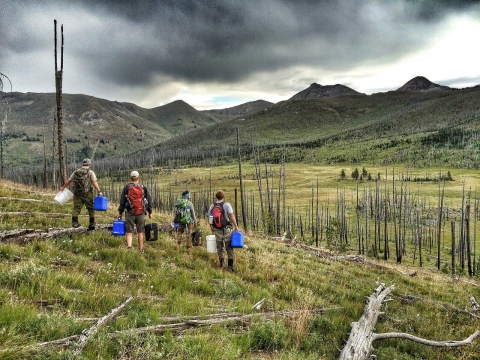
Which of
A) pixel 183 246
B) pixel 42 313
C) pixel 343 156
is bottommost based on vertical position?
pixel 183 246

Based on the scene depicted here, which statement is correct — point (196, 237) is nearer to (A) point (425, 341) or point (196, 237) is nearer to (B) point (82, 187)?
(B) point (82, 187)

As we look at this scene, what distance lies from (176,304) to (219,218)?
4.40 m

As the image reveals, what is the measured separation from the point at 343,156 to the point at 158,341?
196834 millimetres

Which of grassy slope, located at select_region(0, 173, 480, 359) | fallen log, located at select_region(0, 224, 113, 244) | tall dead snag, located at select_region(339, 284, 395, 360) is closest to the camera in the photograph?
grassy slope, located at select_region(0, 173, 480, 359)

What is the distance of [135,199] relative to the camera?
10352 millimetres

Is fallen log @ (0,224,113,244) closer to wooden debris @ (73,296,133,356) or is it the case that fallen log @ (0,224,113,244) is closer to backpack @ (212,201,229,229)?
backpack @ (212,201,229,229)

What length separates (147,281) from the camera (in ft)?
24.1

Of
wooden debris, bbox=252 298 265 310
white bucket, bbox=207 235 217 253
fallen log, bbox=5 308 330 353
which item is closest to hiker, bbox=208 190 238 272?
white bucket, bbox=207 235 217 253

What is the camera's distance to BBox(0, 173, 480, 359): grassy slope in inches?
177

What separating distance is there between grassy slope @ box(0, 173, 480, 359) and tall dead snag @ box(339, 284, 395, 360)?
11.9 inches

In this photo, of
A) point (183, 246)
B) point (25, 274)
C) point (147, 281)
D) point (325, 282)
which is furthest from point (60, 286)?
point (325, 282)

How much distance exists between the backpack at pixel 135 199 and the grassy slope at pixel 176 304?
1252 millimetres

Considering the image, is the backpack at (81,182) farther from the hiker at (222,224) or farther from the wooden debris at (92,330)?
the wooden debris at (92,330)

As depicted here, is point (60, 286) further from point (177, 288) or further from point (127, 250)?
point (127, 250)
